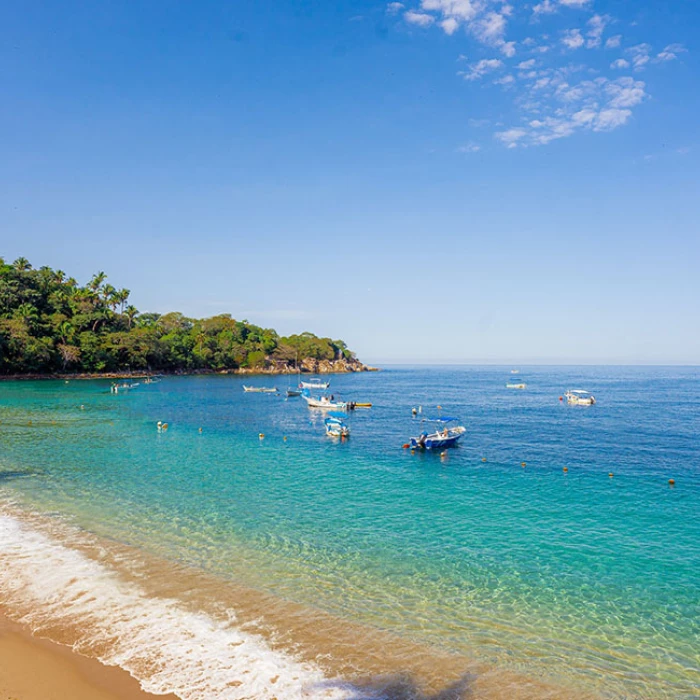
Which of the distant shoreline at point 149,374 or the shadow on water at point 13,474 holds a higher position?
the distant shoreline at point 149,374

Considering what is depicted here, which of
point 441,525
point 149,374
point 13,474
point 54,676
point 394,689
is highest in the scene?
point 149,374

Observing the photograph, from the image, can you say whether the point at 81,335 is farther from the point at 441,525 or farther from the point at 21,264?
the point at 441,525

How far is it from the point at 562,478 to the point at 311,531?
18.0 metres

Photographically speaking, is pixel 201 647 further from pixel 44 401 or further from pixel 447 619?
pixel 44 401

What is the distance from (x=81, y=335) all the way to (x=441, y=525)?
358 ft

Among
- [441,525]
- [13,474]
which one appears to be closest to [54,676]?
[441,525]

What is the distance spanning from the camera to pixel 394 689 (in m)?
9.50

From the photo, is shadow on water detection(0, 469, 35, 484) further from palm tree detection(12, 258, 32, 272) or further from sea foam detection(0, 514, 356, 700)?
palm tree detection(12, 258, 32, 272)

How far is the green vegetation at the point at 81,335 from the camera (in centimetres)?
9656

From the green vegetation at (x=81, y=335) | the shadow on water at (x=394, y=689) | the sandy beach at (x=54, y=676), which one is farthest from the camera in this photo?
the green vegetation at (x=81, y=335)

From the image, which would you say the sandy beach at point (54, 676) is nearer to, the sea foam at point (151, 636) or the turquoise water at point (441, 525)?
the sea foam at point (151, 636)

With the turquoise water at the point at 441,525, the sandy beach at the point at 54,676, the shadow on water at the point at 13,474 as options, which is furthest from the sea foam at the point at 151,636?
the shadow on water at the point at 13,474

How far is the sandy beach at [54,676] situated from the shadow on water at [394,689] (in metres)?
3.39

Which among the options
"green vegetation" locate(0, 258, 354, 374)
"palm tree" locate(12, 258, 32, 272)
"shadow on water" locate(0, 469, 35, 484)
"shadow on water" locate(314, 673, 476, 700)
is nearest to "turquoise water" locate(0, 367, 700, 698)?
"shadow on water" locate(0, 469, 35, 484)
